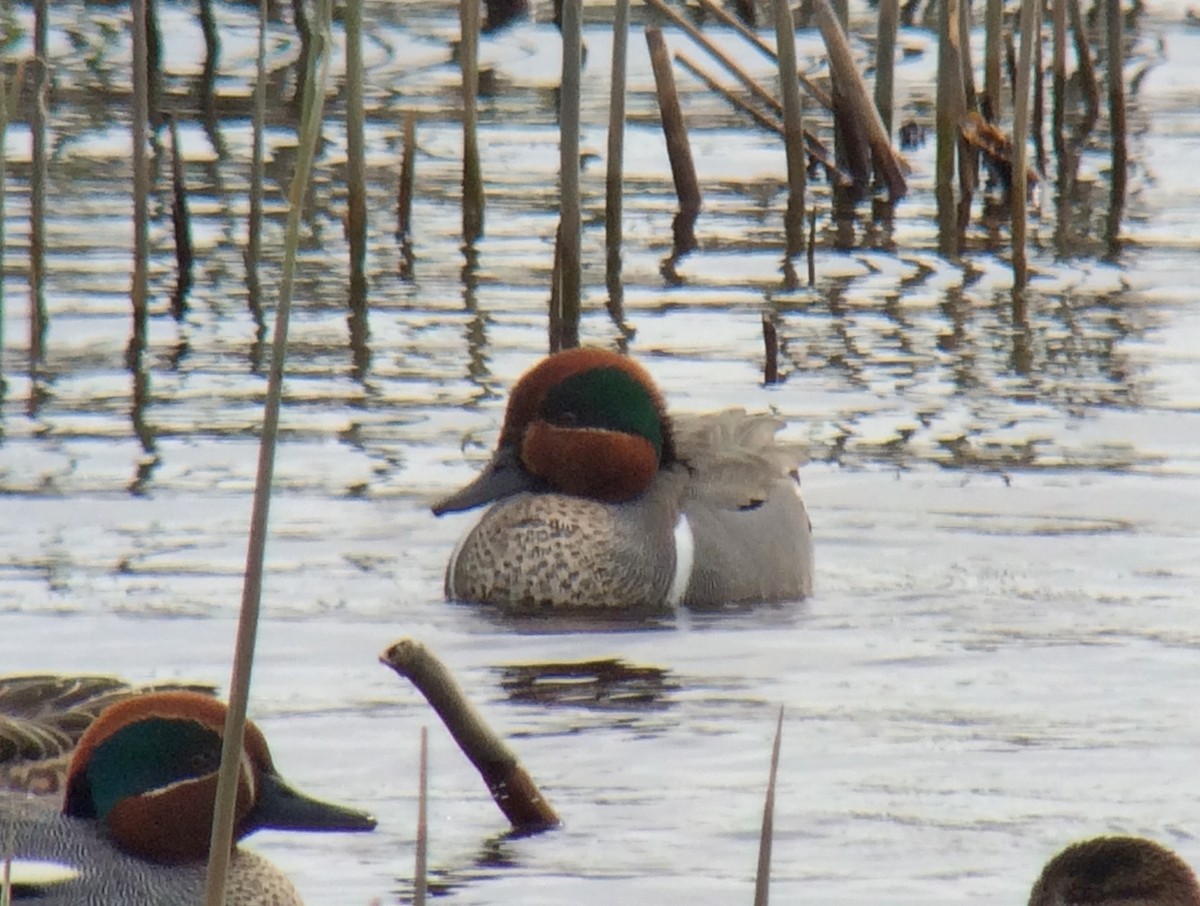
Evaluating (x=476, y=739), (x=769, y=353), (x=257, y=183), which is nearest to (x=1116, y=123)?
(x=769, y=353)

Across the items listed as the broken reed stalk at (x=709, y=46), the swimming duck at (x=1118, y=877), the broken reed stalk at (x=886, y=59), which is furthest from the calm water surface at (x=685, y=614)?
the swimming duck at (x=1118, y=877)

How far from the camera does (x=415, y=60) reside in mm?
17500

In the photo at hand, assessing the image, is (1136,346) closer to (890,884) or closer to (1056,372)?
(1056,372)

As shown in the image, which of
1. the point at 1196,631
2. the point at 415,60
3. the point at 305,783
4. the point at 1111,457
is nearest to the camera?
the point at 305,783

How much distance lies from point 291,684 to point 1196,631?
84.8 inches

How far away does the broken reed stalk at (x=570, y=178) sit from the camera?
9.02m

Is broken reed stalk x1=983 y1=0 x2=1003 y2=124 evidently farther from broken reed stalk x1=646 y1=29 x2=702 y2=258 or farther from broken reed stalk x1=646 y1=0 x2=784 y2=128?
broken reed stalk x1=646 y1=29 x2=702 y2=258

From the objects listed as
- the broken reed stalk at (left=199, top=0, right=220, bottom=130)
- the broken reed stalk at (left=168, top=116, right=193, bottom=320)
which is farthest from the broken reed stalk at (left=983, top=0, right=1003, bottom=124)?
the broken reed stalk at (left=199, top=0, right=220, bottom=130)

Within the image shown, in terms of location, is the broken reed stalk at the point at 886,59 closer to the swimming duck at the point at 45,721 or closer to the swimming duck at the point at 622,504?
the swimming duck at the point at 622,504

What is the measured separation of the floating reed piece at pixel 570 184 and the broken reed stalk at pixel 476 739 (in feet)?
13.1

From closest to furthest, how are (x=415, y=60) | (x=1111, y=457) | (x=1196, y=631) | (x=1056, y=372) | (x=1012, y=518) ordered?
(x=1196, y=631) → (x=1012, y=518) → (x=1111, y=457) → (x=1056, y=372) → (x=415, y=60)

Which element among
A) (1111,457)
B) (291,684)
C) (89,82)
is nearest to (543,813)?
(291,684)

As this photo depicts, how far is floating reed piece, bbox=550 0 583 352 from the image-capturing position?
902 centimetres

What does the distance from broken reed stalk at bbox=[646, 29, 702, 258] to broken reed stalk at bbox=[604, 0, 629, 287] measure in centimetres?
99
